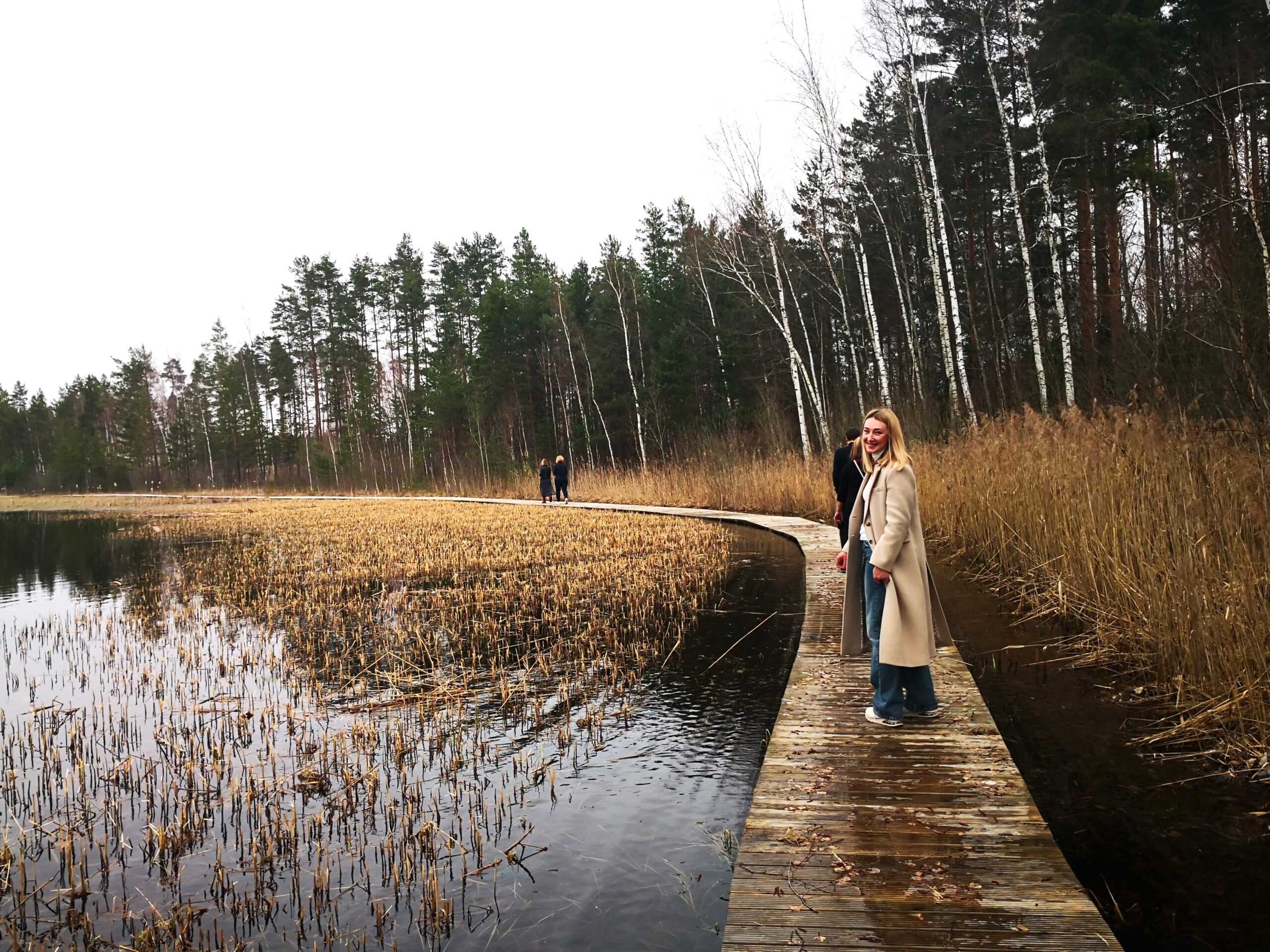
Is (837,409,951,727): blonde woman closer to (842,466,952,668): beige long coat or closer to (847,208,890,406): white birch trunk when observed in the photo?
(842,466,952,668): beige long coat

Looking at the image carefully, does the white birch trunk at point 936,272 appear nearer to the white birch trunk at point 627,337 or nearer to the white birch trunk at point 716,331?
the white birch trunk at point 716,331

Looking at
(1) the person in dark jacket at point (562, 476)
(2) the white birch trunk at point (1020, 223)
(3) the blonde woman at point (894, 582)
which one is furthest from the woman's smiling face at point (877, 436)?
(1) the person in dark jacket at point (562, 476)

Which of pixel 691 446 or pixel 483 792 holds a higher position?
pixel 691 446

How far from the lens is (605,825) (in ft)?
14.3

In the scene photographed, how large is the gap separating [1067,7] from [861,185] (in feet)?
27.2

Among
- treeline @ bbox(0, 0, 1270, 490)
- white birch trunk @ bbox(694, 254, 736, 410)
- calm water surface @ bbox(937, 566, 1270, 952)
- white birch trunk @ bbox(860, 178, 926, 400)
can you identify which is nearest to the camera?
calm water surface @ bbox(937, 566, 1270, 952)

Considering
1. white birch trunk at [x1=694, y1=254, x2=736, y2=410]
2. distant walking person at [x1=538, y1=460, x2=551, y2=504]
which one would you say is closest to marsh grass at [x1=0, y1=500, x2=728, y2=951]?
distant walking person at [x1=538, y1=460, x2=551, y2=504]

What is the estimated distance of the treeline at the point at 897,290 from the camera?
15289mm

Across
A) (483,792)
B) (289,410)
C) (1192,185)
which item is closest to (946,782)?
(483,792)

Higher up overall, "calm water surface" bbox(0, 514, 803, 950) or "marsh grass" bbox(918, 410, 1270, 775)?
"marsh grass" bbox(918, 410, 1270, 775)

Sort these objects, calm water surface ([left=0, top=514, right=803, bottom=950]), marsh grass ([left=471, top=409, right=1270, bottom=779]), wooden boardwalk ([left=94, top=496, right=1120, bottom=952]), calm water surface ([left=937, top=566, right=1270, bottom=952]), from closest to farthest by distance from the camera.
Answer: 1. wooden boardwalk ([left=94, top=496, right=1120, bottom=952])
2. calm water surface ([left=937, top=566, right=1270, bottom=952])
3. calm water surface ([left=0, top=514, right=803, bottom=950])
4. marsh grass ([left=471, top=409, right=1270, bottom=779])

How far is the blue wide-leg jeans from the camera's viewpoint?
4.79 m

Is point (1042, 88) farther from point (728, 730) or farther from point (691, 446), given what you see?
point (728, 730)

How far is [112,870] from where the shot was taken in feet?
13.0
